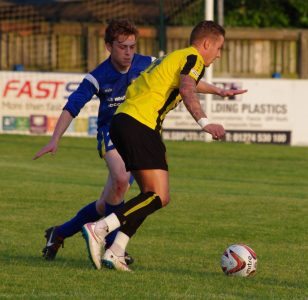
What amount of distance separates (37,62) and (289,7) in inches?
430

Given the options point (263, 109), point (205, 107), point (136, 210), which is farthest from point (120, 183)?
point (263, 109)

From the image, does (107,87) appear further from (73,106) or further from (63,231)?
(63,231)

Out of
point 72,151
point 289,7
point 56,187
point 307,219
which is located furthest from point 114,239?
point 289,7

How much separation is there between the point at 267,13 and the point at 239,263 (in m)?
31.1

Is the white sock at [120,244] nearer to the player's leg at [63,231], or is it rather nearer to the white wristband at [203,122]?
the player's leg at [63,231]

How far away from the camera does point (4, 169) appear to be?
20.1 metres

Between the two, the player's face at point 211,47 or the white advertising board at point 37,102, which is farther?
the white advertising board at point 37,102

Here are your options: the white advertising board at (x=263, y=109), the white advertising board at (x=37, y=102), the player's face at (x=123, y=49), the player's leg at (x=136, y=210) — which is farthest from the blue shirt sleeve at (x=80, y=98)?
the white advertising board at (x=37, y=102)

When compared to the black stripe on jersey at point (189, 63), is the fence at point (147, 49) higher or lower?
lower

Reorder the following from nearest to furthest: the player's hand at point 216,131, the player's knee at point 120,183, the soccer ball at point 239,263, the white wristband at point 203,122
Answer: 1. the player's hand at point 216,131
2. the white wristband at point 203,122
3. the soccer ball at point 239,263
4. the player's knee at point 120,183

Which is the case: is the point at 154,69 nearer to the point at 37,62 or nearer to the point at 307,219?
the point at 307,219

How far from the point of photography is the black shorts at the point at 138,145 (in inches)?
357

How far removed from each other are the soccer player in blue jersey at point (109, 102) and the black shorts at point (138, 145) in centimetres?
82

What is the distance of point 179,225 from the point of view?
43.8 feet
